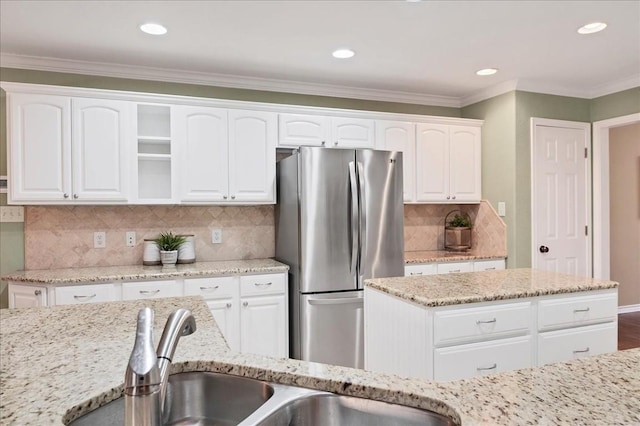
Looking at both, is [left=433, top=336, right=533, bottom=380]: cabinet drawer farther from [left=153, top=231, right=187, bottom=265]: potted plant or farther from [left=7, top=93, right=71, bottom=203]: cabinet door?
[left=7, top=93, right=71, bottom=203]: cabinet door

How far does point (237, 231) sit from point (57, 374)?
283cm

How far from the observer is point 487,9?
2523mm

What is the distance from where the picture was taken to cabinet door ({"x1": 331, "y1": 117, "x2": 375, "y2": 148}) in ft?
12.5

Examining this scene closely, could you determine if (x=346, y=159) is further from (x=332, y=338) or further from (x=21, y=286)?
(x=21, y=286)

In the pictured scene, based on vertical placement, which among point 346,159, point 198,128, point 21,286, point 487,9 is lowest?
point 21,286

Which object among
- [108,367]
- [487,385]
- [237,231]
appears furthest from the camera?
[237,231]

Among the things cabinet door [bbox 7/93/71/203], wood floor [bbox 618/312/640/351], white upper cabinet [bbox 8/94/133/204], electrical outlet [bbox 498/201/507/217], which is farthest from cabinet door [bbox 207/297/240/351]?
wood floor [bbox 618/312/640/351]

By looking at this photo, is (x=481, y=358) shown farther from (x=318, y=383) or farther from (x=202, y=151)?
(x=202, y=151)

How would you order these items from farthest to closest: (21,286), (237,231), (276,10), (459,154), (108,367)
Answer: (459,154)
(237,231)
(21,286)
(276,10)
(108,367)

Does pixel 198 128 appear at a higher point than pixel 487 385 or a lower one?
higher

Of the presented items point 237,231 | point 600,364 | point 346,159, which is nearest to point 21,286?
point 237,231

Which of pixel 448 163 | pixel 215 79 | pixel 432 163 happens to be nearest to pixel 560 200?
pixel 448 163

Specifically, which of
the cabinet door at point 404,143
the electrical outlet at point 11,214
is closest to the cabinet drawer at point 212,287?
the electrical outlet at point 11,214

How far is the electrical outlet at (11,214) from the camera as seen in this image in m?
3.21
